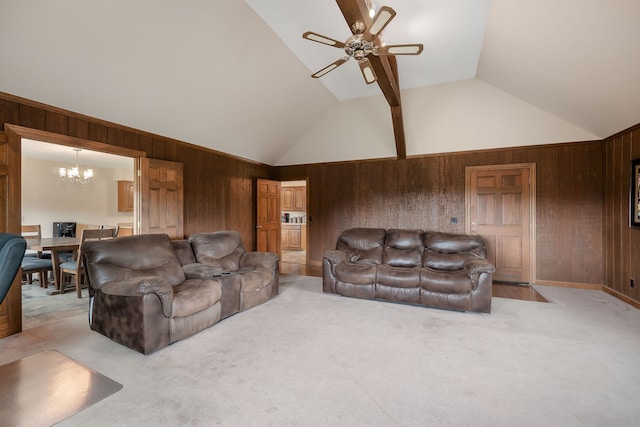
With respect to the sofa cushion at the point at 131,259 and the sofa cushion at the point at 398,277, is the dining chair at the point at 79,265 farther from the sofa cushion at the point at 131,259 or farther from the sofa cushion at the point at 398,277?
the sofa cushion at the point at 398,277

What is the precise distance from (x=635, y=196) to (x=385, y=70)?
3517 mm

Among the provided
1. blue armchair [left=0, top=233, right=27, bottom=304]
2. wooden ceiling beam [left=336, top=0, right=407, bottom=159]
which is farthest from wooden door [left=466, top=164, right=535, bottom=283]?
blue armchair [left=0, top=233, right=27, bottom=304]

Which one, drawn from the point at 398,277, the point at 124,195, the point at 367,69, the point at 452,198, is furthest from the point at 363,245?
the point at 124,195

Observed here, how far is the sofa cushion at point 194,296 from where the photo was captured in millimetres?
2576

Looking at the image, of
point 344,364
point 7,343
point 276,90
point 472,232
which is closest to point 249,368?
point 344,364

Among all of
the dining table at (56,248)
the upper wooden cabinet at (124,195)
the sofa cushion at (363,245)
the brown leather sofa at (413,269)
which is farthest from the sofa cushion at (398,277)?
the upper wooden cabinet at (124,195)

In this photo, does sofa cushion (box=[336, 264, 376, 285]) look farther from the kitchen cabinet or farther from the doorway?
the kitchen cabinet

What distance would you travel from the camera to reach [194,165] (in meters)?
4.92

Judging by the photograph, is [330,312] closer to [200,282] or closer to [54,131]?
[200,282]

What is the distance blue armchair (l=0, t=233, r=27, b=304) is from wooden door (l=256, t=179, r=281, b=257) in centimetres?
487

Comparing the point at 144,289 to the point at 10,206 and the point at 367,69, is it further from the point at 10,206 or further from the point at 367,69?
the point at 367,69

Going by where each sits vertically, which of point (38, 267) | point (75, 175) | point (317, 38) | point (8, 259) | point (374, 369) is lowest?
point (374, 369)

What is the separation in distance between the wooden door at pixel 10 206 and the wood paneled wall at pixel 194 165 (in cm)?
26

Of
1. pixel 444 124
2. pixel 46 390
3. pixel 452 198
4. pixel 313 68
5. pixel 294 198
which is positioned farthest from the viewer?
pixel 294 198
